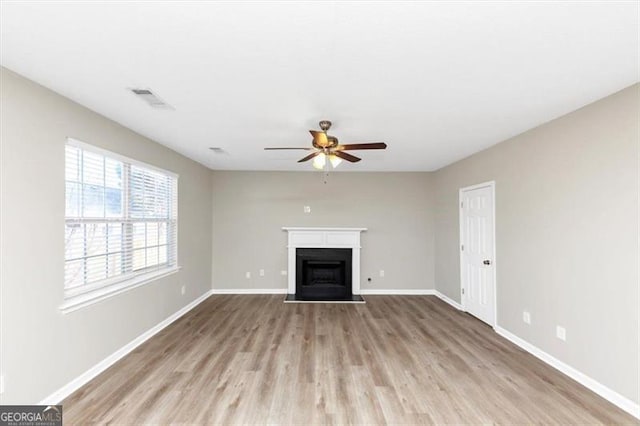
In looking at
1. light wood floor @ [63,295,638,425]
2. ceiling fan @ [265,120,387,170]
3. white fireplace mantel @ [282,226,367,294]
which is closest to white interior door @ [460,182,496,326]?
light wood floor @ [63,295,638,425]

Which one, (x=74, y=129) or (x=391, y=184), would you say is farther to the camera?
(x=391, y=184)

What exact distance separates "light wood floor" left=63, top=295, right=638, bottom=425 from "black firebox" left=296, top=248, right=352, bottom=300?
1.61 m

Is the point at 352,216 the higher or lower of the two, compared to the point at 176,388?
higher

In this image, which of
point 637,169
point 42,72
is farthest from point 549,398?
point 42,72

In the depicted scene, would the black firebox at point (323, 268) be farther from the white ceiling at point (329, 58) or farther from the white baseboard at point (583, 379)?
the white ceiling at point (329, 58)

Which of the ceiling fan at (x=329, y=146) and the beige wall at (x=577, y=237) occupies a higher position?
the ceiling fan at (x=329, y=146)

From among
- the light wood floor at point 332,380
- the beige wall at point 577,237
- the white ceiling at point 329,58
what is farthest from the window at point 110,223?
the beige wall at point 577,237

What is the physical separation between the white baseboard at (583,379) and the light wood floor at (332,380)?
2.7 inches

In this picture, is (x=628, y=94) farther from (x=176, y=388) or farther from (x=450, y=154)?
(x=176, y=388)

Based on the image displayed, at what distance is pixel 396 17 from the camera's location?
1.53 meters

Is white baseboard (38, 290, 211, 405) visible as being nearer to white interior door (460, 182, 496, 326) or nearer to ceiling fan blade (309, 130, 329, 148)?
ceiling fan blade (309, 130, 329, 148)

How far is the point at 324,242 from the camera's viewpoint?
603 centimetres

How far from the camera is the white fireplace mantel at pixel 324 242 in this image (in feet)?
19.7

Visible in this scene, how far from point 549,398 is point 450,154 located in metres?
3.22
